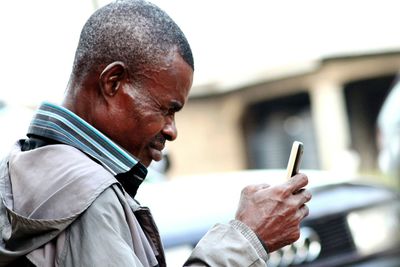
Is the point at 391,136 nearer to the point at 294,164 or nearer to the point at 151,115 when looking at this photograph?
the point at 294,164

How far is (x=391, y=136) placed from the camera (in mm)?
8133

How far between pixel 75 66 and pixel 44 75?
1304 cm

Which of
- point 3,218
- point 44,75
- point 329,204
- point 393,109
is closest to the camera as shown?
point 3,218

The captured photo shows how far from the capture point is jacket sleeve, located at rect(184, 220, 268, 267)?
6.71 feet

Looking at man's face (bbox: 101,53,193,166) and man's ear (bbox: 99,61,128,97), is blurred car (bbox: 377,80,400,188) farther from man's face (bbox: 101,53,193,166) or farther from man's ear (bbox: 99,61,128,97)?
man's ear (bbox: 99,61,128,97)

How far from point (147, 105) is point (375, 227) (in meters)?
3.05

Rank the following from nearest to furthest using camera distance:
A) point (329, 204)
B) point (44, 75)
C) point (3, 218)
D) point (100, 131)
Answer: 1. point (3, 218)
2. point (100, 131)
3. point (329, 204)
4. point (44, 75)

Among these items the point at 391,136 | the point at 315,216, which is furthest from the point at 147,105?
the point at 391,136

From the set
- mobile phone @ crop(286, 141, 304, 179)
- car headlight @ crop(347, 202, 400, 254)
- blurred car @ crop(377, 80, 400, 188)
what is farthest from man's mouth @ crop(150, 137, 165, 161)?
blurred car @ crop(377, 80, 400, 188)

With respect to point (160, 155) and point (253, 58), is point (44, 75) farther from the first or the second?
point (160, 155)

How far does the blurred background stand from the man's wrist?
12275 millimetres

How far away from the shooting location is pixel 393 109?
26.9 ft

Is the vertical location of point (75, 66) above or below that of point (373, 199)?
above

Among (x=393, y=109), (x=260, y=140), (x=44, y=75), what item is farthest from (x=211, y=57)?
(x=393, y=109)
